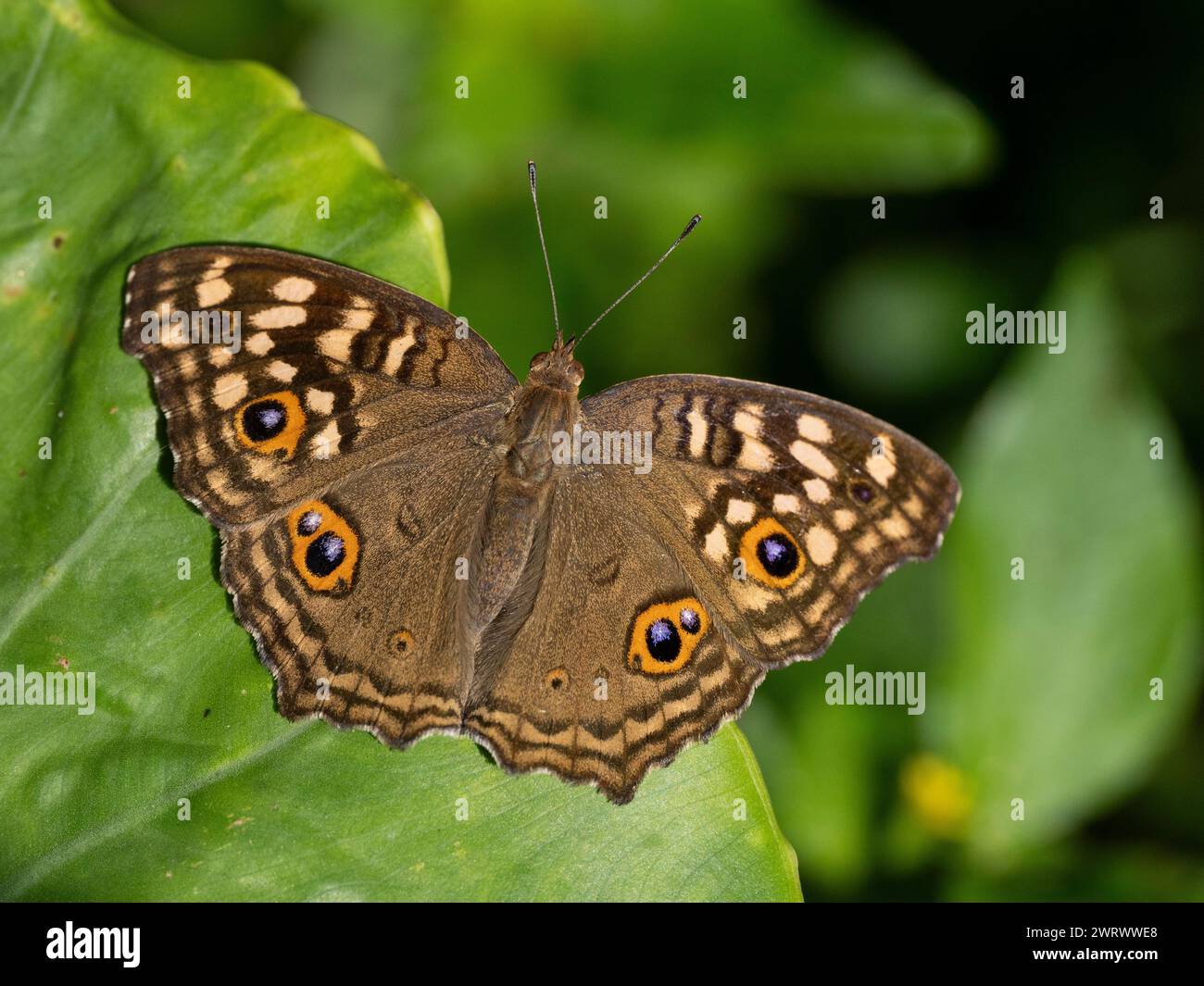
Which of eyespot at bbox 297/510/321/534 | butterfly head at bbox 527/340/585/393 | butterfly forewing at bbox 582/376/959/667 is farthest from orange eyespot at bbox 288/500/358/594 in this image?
butterfly forewing at bbox 582/376/959/667

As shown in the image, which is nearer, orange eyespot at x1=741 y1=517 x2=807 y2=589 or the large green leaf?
the large green leaf

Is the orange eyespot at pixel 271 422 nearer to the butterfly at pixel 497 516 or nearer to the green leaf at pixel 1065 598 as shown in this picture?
the butterfly at pixel 497 516

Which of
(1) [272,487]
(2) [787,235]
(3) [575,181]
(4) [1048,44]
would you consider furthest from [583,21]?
(1) [272,487]

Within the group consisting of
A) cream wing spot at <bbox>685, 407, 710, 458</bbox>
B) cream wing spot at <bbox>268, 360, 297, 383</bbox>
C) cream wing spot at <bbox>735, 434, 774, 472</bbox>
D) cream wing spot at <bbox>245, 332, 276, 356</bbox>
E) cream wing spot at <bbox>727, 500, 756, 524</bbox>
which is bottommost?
cream wing spot at <bbox>727, 500, 756, 524</bbox>

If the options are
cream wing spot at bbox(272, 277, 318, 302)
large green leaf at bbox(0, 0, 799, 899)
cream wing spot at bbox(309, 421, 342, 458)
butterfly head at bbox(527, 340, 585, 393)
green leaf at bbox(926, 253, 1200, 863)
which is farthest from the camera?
green leaf at bbox(926, 253, 1200, 863)

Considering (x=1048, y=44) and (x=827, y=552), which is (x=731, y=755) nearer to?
(x=827, y=552)

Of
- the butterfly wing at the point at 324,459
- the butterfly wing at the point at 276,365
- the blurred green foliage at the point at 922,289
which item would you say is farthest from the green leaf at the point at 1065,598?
the butterfly wing at the point at 276,365

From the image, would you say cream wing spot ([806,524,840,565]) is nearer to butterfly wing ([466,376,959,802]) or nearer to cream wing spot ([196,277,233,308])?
butterfly wing ([466,376,959,802])

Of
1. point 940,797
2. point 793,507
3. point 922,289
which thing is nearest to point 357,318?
point 793,507

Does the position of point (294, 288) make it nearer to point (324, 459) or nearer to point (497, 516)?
point (324, 459)
